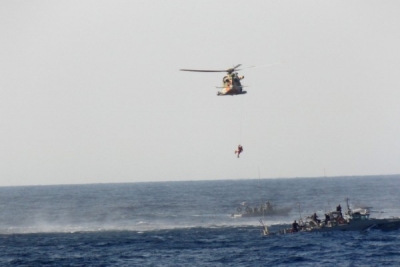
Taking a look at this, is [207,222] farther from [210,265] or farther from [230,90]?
[230,90]

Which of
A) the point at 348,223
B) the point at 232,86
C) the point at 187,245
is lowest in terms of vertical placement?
the point at 187,245

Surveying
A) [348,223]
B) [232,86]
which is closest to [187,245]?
[348,223]

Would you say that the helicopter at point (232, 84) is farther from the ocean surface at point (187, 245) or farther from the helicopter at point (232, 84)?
the ocean surface at point (187, 245)

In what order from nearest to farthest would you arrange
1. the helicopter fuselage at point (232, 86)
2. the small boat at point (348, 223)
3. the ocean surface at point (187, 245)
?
the helicopter fuselage at point (232, 86) < the ocean surface at point (187, 245) < the small boat at point (348, 223)

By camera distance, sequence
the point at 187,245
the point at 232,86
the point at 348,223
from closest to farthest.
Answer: the point at 232,86
the point at 187,245
the point at 348,223

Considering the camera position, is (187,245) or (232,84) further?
(187,245)

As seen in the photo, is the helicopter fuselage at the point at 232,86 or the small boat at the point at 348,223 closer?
the helicopter fuselage at the point at 232,86

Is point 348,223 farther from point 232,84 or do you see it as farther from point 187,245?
point 232,84

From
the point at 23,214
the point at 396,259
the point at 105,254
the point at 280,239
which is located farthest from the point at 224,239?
the point at 23,214

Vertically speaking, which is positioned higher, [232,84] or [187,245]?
[232,84]

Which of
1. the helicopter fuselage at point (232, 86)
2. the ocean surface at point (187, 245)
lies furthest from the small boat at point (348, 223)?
the helicopter fuselage at point (232, 86)

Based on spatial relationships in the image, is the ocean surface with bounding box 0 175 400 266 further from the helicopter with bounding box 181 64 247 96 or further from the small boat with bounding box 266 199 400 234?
the helicopter with bounding box 181 64 247 96

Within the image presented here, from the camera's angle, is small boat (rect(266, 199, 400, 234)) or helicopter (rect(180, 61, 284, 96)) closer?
helicopter (rect(180, 61, 284, 96))

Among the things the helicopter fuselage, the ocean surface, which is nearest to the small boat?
the ocean surface
